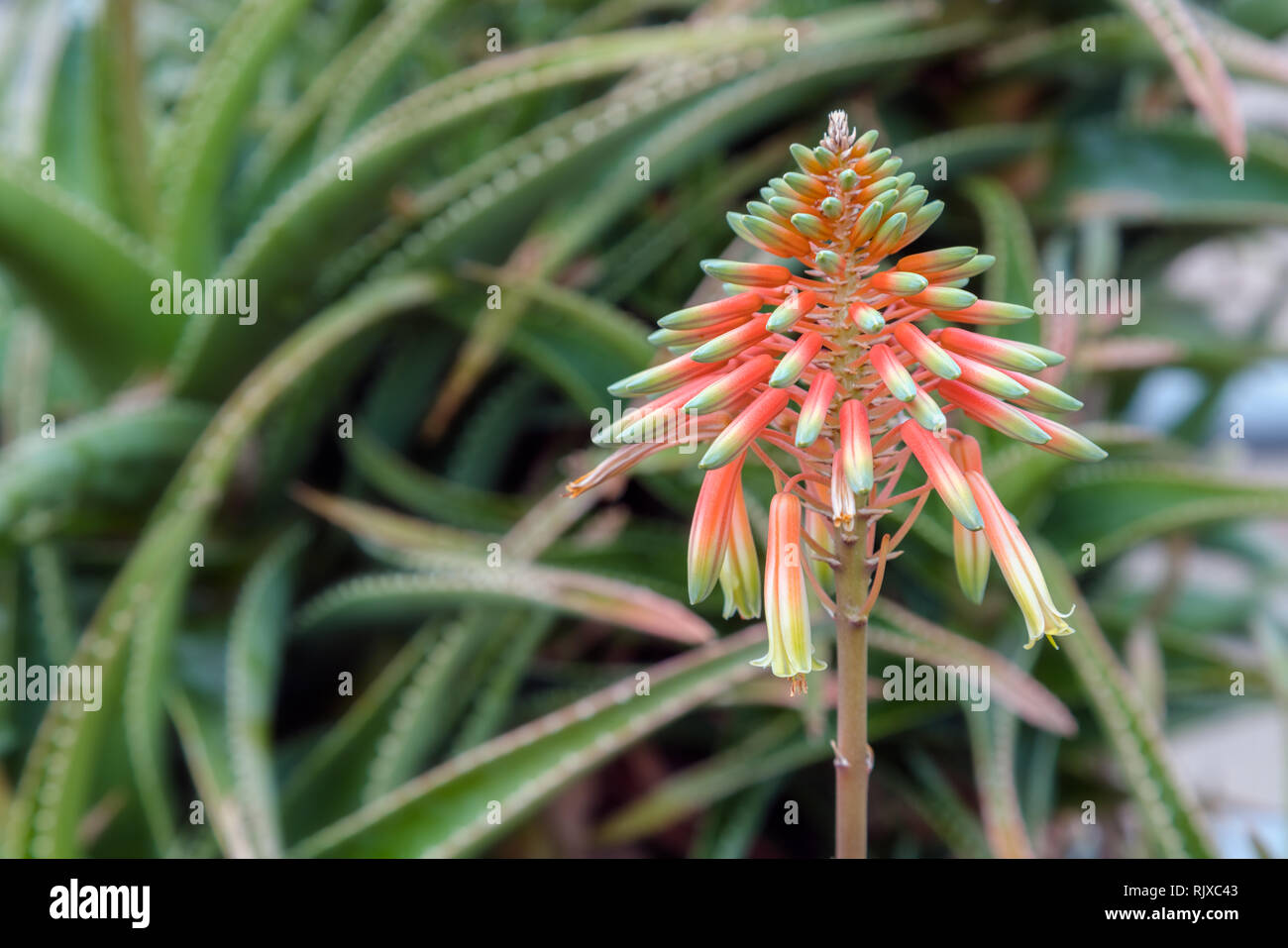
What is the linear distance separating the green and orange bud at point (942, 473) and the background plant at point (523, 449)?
5.6 inches

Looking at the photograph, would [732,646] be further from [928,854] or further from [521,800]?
[928,854]

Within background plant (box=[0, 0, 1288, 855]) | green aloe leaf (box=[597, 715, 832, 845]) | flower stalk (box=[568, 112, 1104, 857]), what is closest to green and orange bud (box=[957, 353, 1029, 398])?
flower stalk (box=[568, 112, 1104, 857])

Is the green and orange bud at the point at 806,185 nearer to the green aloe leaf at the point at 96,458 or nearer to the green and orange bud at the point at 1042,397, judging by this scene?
the green and orange bud at the point at 1042,397

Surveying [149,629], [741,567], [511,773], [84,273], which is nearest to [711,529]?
→ [741,567]

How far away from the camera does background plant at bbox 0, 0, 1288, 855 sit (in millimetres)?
434

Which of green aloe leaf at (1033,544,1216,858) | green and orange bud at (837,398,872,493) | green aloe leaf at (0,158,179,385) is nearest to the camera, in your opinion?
green and orange bud at (837,398,872,493)

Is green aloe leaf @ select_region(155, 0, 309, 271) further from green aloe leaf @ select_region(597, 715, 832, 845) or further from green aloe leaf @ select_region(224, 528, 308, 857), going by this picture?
green aloe leaf @ select_region(597, 715, 832, 845)

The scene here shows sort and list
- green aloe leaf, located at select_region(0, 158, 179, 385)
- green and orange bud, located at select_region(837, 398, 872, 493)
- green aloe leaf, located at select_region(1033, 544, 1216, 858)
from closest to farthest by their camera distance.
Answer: green and orange bud, located at select_region(837, 398, 872, 493) < green aloe leaf, located at select_region(1033, 544, 1216, 858) < green aloe leaf, located at select_region(0, 158, 179, 385)

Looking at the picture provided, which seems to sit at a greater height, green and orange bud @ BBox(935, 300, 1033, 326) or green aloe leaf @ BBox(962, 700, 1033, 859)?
green and orange bud @ BBox(935, 300, 1033, 326)

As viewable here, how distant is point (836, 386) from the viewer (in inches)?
9.2

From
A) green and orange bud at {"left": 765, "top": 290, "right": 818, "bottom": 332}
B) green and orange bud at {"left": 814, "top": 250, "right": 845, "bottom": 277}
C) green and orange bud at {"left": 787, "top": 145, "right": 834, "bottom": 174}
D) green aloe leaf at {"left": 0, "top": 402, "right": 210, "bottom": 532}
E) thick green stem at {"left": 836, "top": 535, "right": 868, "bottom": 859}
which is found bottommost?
thick green stem at {"left": 836, "top": 535, "right": 868, "bottom": 859}

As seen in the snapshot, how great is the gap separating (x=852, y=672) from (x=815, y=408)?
0.20 ft

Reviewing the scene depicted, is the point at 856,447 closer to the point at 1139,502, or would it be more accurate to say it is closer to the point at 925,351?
the point at 925,351
